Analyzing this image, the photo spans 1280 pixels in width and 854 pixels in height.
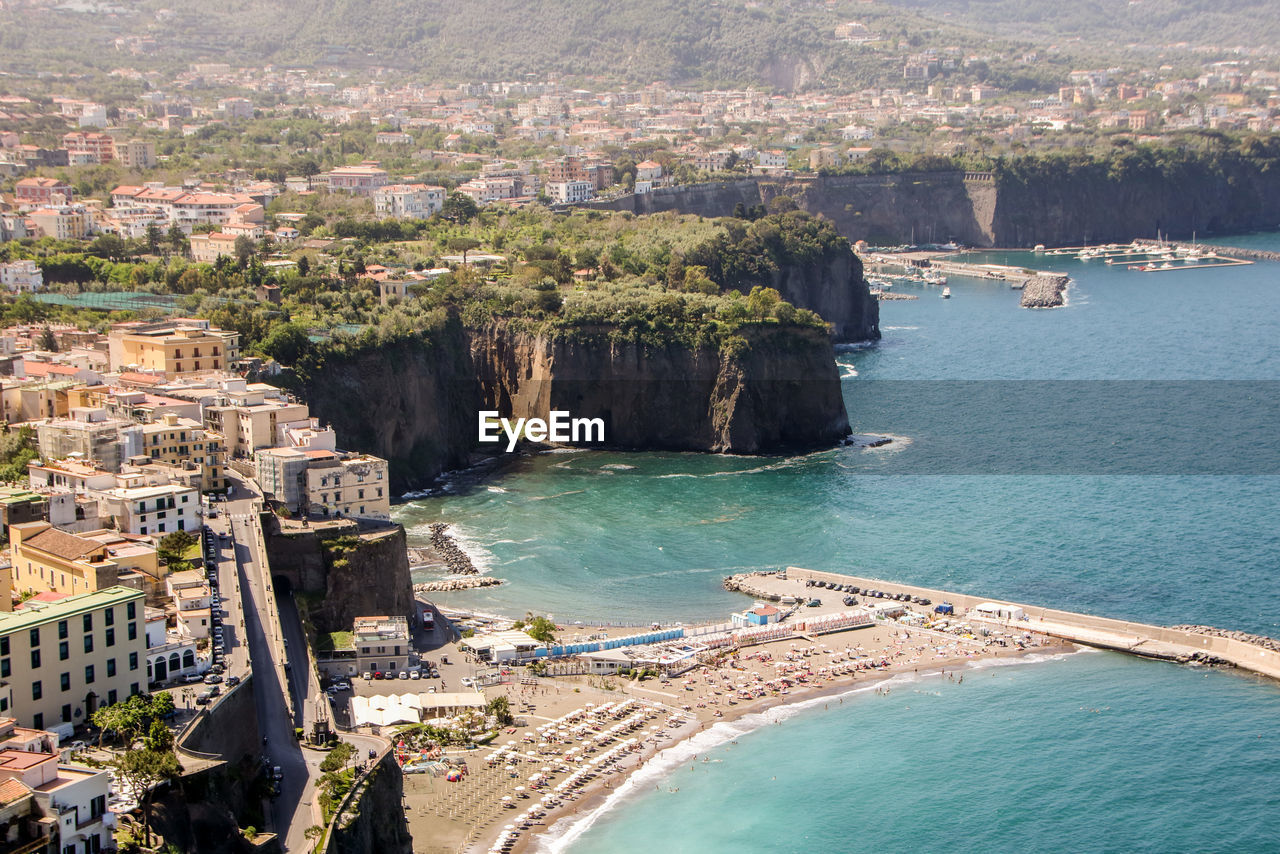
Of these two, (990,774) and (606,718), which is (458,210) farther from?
(990,774)

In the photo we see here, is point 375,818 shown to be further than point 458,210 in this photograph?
No

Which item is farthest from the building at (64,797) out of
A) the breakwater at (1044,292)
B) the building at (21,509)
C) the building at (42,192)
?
the breakwater at (1044,292)

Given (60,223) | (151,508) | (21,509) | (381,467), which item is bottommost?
(381,467)

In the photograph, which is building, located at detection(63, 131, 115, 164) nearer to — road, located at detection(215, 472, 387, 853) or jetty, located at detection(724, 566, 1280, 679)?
road, located at detection(215, 472, 387, 853)

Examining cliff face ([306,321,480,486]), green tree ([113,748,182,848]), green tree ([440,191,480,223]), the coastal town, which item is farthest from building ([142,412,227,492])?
green tree ([440,191,480,223])

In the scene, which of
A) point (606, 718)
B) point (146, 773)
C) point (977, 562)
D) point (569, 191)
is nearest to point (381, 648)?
point (606, 718)

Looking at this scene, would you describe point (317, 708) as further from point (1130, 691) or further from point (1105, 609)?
point (1105, 609)
